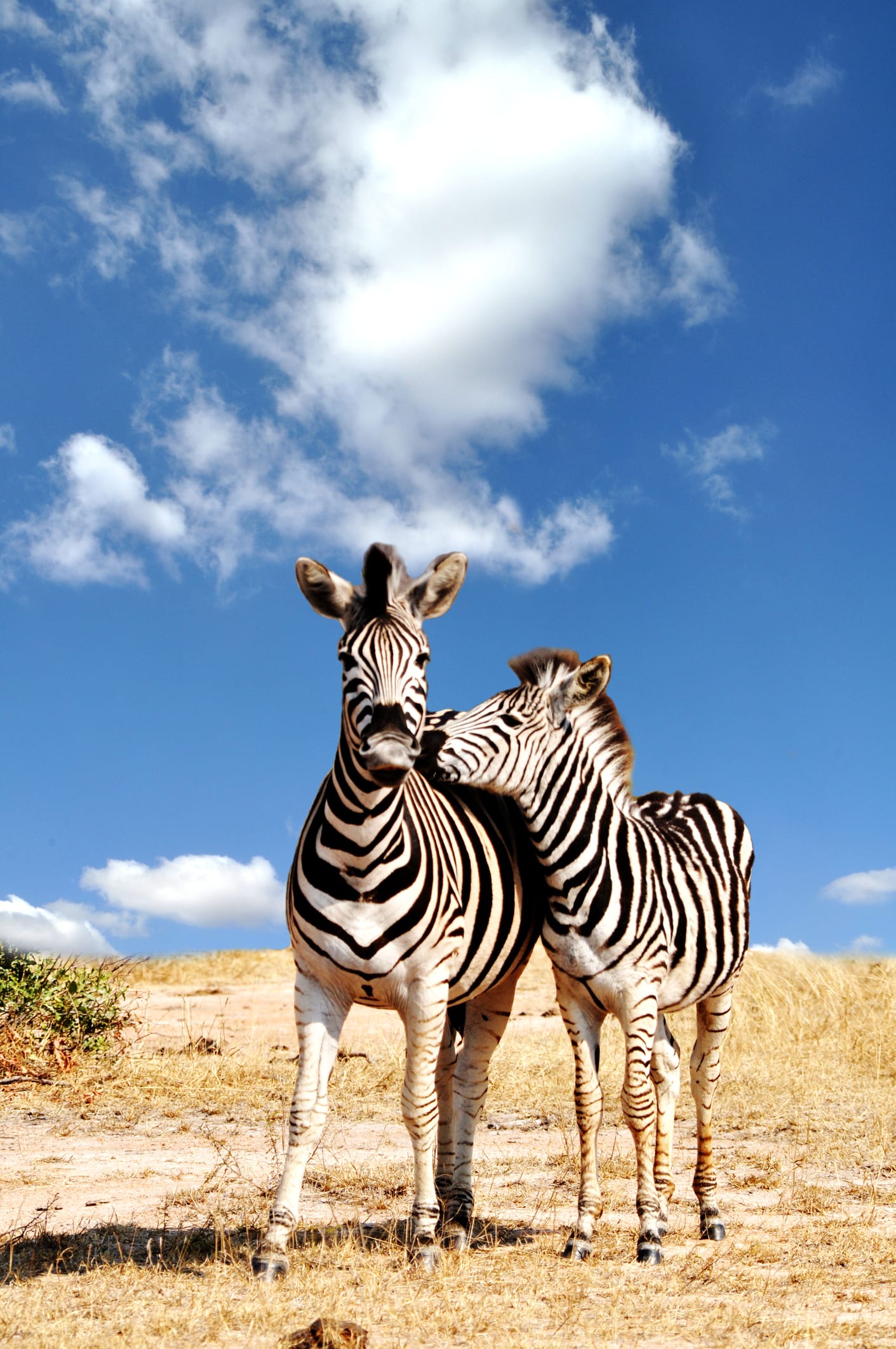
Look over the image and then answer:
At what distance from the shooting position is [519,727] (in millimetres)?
6113

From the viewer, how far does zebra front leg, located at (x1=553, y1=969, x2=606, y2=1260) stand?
597 cm

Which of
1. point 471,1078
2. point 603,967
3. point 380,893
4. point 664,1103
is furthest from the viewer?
point 664,1103

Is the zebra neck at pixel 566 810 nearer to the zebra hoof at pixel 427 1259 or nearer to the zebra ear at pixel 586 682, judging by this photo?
the zebra ear at pixel 586 682

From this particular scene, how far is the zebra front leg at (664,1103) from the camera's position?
6484 mm

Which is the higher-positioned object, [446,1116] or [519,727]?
[519,727]

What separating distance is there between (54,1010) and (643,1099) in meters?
7.75

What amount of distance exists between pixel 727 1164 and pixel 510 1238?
292 centimetres

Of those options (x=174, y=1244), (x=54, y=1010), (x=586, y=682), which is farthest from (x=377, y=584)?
(x=54, y=1010)

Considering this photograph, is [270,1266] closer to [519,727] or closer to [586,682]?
[519,727]

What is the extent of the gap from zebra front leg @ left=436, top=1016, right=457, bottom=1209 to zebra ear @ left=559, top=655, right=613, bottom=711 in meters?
2.00

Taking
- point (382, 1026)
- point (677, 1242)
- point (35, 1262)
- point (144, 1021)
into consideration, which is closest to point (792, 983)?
point (382, 1026)

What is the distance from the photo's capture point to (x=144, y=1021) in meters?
12.2

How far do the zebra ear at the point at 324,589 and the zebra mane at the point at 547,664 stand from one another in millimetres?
1219

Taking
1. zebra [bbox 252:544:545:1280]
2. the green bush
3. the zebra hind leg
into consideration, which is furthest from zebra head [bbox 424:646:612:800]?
the green bush
